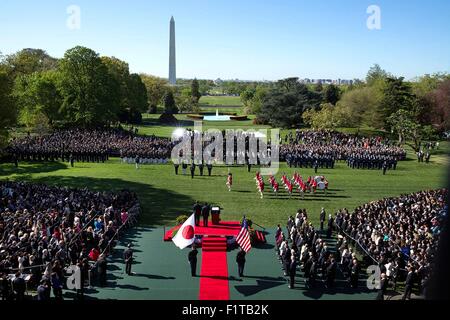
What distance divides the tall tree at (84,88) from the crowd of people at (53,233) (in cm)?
3700

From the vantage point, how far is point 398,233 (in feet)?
64.6

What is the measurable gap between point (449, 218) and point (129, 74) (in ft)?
289

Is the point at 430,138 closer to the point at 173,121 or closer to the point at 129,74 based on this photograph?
the point at 173,121

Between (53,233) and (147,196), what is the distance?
1206 centimetres

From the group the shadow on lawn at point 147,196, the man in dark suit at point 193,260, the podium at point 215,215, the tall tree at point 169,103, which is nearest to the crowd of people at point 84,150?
the shadow on lawn at point 147,196

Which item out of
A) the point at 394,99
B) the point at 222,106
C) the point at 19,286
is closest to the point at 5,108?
the point at 19,286

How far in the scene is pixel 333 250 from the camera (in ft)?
67.4

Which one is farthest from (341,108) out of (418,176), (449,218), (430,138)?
(449,218)

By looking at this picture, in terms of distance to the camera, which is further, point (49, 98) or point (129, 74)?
point (129, 74)

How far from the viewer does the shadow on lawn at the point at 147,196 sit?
2563 centimetres

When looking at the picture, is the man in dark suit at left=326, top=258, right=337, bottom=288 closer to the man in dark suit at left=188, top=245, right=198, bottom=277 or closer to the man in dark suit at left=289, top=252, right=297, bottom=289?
the man in dark suit at left=289, top=252, right=297, bottom=289

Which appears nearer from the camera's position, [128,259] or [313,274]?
[313,274]

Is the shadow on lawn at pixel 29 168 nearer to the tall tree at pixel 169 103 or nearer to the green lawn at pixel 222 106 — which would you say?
the tall tree at pixel 169 103

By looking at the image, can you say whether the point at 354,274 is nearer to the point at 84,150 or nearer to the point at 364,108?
the point at 84,150
